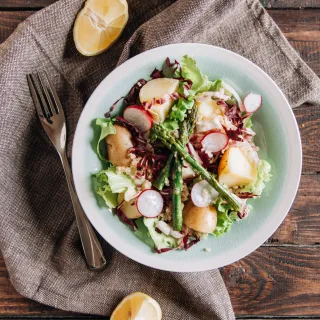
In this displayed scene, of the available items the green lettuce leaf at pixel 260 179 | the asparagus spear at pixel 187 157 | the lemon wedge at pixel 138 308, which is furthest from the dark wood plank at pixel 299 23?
the lemon wedge at pixel 138 308

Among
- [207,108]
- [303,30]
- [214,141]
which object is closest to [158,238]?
[214,141]

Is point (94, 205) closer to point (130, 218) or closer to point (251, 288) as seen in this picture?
point (130, 218)

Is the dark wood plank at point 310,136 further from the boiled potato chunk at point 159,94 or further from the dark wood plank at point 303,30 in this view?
the boiled potato chunk at point 159,94

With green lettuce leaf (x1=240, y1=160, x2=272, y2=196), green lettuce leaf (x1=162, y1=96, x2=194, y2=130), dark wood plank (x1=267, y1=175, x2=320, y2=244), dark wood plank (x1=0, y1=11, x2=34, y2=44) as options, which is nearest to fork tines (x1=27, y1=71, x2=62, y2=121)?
dark wood plank (x1=0, y1=11, x2=34, y2=44)

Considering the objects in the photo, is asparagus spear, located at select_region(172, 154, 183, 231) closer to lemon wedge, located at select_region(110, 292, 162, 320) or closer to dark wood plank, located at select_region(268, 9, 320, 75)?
lemon wedge, located at select_region(110, 292, 162, 320)

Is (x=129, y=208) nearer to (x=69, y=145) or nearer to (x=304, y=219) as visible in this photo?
(x=69, y=145)

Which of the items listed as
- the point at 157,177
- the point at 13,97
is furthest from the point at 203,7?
the point at 13,97
